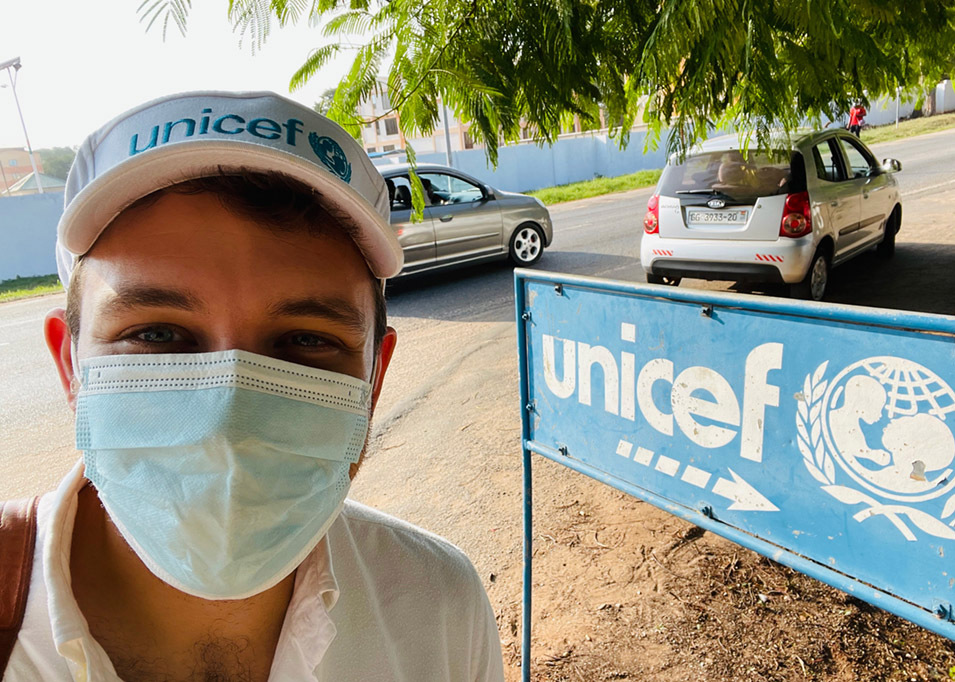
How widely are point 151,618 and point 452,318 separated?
6613mm

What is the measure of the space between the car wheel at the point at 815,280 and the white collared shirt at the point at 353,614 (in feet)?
20.7

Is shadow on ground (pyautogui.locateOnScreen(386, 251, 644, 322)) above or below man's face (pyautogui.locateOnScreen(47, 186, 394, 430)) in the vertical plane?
below

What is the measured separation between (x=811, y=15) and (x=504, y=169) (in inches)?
907

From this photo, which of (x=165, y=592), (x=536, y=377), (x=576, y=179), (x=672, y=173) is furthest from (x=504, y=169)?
(x=165, y=592)

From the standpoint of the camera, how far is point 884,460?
1583 millimetres

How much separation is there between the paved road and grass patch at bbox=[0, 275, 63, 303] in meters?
0.85

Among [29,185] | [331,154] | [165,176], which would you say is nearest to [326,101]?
[331,154]

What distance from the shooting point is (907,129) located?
29.4 meters

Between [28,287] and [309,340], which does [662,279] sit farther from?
[28,287]

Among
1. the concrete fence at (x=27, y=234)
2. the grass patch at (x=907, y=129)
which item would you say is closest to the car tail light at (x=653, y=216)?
the concrete fence at (x=27, y=234)

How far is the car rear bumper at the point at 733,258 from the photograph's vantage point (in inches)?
254

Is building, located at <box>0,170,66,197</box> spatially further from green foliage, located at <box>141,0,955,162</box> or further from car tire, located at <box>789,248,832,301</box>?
green foliage, located at <box>141,0,955,162</box>

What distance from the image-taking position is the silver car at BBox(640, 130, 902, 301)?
6434 mm

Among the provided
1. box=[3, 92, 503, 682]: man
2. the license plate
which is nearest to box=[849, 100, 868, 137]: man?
the license plate
